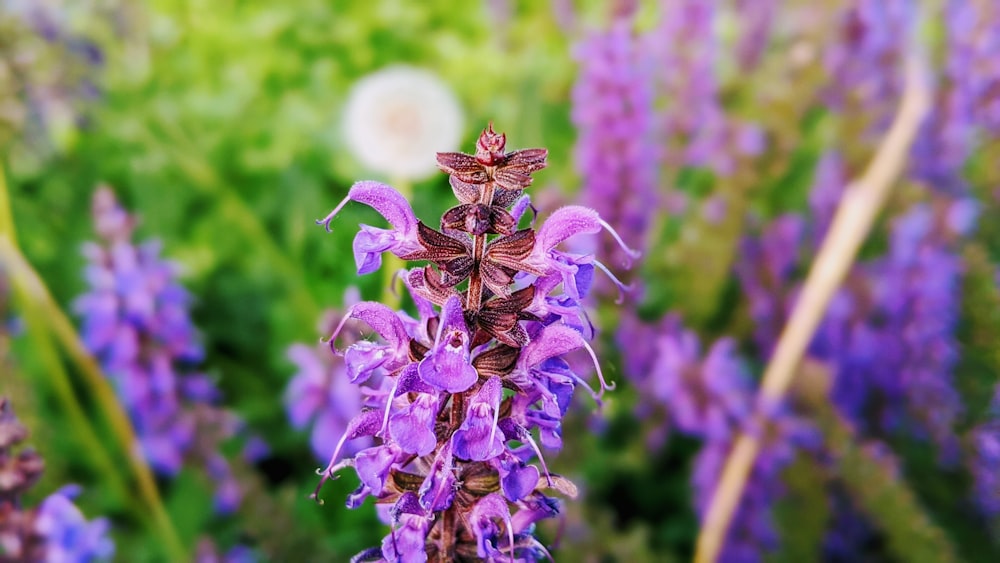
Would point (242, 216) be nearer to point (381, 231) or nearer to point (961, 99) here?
point (381, 231)

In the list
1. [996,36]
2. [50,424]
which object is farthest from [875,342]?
[50,424]

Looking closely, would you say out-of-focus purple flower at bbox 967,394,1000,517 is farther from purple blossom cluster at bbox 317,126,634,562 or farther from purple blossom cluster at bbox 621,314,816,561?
purple blossom cluster at bbox 317,126,634,562

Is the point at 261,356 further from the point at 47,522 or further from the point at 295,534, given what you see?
the point at 47,522

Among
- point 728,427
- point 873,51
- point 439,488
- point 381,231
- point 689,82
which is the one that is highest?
point 873,51

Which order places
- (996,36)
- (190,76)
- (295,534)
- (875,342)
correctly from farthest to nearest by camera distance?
(190,76) < (996,36) < (875,342) < (295,534)


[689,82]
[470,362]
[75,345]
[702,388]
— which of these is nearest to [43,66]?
[75,345]

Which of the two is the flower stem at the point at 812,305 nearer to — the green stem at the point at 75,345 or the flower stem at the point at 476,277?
the flower stem at the point at 476,277

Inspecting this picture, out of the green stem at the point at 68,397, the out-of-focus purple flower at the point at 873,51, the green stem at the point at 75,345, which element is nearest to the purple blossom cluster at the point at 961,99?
the out-of-focus purple flower at the point at 873,51
